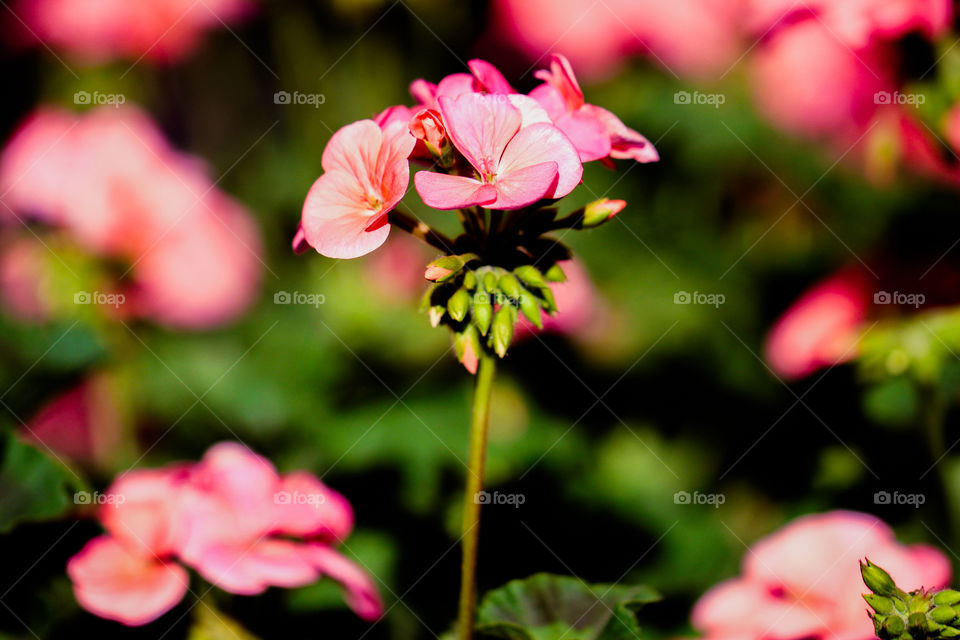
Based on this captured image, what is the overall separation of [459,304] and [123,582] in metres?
0.38

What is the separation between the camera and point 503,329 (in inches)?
21.8

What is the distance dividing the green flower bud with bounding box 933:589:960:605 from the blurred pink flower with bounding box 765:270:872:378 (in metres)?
0.53

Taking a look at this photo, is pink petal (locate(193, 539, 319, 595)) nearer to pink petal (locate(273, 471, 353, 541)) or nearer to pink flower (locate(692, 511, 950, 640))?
pink petal (locate(273, 471, 353, 541))

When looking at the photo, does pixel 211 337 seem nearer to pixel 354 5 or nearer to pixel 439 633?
pixel 354 5

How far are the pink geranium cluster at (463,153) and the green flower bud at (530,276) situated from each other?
0.18ft

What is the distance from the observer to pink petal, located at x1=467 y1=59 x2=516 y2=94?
591 millimetres

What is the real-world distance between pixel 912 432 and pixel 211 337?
1.17 metres

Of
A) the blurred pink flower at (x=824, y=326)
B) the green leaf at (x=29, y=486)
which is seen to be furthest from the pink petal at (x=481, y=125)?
the blurred pink flower at (x=824, y=326)

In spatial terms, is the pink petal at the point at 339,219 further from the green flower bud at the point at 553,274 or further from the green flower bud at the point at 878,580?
the green flower bud at the point at 878,580

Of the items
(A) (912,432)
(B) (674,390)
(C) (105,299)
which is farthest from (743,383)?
(C) (105,299)

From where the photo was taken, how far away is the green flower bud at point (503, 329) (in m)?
0.55

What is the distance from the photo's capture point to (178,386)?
150cm

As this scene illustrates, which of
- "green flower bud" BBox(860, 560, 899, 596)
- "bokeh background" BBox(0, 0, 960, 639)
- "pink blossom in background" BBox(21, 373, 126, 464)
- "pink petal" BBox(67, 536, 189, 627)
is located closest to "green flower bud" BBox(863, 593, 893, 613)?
"green flower bud" BBox(860, 560, 899, 596)

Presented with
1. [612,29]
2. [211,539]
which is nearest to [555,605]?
[211,539]
